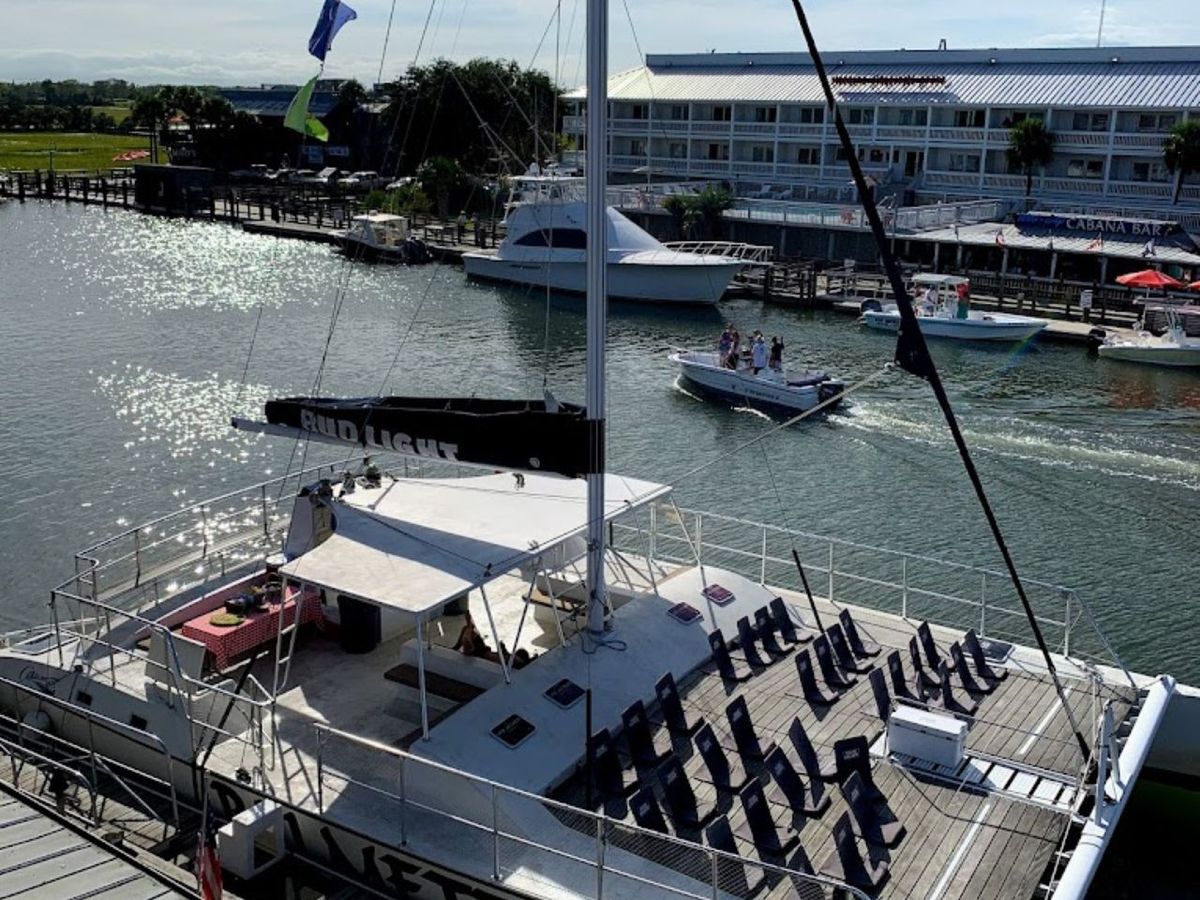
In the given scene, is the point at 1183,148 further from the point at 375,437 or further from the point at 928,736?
the point at 375,437

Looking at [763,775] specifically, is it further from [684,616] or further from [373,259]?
[373,259]

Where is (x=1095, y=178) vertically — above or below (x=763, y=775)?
above

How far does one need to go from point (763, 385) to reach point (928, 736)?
30.2m

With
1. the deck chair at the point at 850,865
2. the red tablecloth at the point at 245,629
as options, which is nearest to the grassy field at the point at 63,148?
the red tablecloth at the point at 245,629

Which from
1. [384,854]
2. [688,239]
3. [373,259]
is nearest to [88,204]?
[373,259]

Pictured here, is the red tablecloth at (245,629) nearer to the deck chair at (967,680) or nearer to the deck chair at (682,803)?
the deck chair at (682,803)

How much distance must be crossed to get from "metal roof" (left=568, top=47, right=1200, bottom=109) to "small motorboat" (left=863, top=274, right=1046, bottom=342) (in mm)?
22724

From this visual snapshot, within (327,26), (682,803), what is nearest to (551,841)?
(682,803)

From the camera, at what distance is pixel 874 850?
13.1 meters

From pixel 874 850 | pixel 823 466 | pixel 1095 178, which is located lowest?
pixel 823 466

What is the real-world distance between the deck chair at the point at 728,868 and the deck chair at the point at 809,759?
1751 mm

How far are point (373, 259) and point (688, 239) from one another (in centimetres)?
2078

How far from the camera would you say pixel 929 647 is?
1730 cm

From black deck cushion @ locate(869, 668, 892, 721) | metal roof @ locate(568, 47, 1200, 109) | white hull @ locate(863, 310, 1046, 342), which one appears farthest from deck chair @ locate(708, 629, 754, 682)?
metal roof @ locate(568, 47, 1200, 109)
